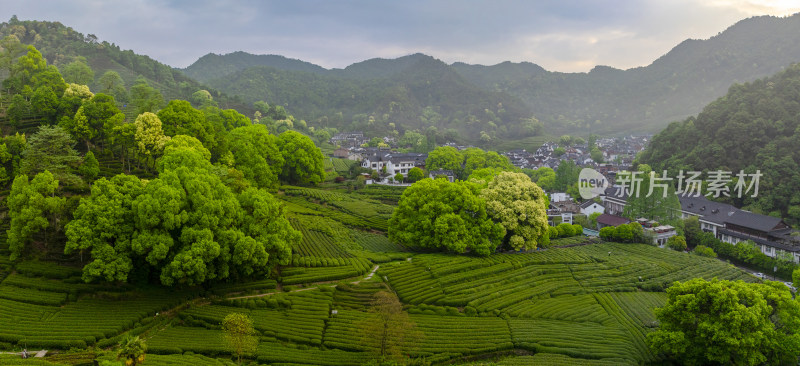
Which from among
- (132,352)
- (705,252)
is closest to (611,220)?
(705,252)

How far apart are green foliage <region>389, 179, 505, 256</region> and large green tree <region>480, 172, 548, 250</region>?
37.4 inches

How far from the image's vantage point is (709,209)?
5862 centimetres

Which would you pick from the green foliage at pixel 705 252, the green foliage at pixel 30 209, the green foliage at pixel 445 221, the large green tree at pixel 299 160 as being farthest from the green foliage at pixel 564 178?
the green foliage at pixel 30 209

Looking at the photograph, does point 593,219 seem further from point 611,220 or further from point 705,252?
point 705,252

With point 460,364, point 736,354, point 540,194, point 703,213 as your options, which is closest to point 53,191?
point 460,364

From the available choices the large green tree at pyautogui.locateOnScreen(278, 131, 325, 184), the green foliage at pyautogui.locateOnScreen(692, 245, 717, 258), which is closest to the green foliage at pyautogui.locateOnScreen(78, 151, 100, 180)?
the large green tree at pyautogui.locateOnScreen(278, 131, 325, 184)

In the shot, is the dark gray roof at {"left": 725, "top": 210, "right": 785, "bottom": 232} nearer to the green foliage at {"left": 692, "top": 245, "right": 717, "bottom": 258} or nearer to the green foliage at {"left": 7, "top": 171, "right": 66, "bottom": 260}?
the green foliage at {"left": 692, "top": 245, "right": 717, "bottom": 258}

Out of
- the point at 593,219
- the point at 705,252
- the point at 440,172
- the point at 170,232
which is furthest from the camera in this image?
the point at 440,172

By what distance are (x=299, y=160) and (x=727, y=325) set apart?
5188 cm

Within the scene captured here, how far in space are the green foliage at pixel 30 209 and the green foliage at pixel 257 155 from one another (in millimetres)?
24366

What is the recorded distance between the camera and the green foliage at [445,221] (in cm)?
3850

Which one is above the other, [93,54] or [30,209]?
[93,54]

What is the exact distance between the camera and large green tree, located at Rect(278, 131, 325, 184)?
2517 inches

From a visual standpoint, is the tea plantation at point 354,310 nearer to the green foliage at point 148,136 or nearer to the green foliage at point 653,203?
the green foliage at point 148,136
